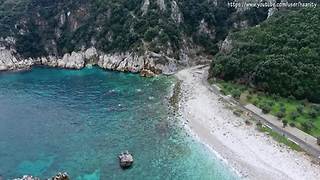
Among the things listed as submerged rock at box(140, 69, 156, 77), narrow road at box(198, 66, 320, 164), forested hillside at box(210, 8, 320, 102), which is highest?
forested hillside at box(210, 8, 320, 102)

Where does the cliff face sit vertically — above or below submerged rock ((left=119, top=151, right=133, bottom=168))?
above

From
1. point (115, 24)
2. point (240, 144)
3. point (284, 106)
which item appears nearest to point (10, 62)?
point (115, 24)

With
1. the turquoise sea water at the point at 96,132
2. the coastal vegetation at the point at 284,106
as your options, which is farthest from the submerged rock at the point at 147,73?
the coastal vegetation at the point at 284,106

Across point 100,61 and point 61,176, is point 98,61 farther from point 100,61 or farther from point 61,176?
point 61,176

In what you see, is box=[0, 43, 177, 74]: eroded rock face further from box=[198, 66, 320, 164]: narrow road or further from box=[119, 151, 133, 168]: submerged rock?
box=[119, 151, 133, 168]: submerged rock

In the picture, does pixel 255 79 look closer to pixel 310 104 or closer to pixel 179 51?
pixel 310 104

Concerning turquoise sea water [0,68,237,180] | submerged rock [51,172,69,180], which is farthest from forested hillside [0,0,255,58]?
submerged rock [51,172,69,180]
